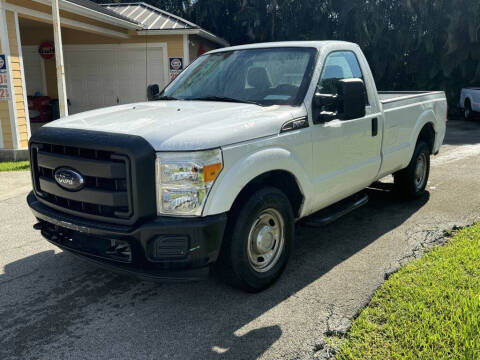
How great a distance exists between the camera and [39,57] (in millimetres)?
16719

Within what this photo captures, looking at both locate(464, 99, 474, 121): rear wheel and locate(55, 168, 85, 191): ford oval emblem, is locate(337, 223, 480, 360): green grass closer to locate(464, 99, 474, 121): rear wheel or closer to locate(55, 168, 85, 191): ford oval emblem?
locate(55, 168, 85, 191): ford oval emblem

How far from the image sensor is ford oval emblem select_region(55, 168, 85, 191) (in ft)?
11.2

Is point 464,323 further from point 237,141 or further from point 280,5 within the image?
point 280,5

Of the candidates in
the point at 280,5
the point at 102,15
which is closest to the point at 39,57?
Answer: the point at 102,15

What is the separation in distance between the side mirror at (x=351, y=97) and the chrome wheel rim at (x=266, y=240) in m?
1.09

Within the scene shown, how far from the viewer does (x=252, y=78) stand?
4484 mm

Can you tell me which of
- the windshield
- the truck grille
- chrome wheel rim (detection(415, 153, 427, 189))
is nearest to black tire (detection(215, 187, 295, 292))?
the truck grille

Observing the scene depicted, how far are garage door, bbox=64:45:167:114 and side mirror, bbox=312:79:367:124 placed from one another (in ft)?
40.4

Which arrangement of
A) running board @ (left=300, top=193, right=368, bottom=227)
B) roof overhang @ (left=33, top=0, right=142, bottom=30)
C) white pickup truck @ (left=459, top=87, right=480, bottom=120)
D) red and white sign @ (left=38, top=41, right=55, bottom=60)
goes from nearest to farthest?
running board @ (left=300, top=193, right=368, bottom=227)
roof overhang @ (left=33, top=0, right=142, bottom=30)
red and white sign @ (left=38, top=41, right=55, bottom=60)
white pickup truck @ (left=459, top=87, right=480, bottom=120)

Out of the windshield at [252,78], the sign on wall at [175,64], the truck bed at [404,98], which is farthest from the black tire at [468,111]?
the windshield at [252,78]

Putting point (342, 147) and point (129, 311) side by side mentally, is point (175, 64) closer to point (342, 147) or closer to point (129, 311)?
point (342, 147)

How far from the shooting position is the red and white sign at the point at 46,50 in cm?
1641

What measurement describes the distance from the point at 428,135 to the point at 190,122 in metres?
4.37

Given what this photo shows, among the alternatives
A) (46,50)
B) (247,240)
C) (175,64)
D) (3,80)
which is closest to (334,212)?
(247,240)
